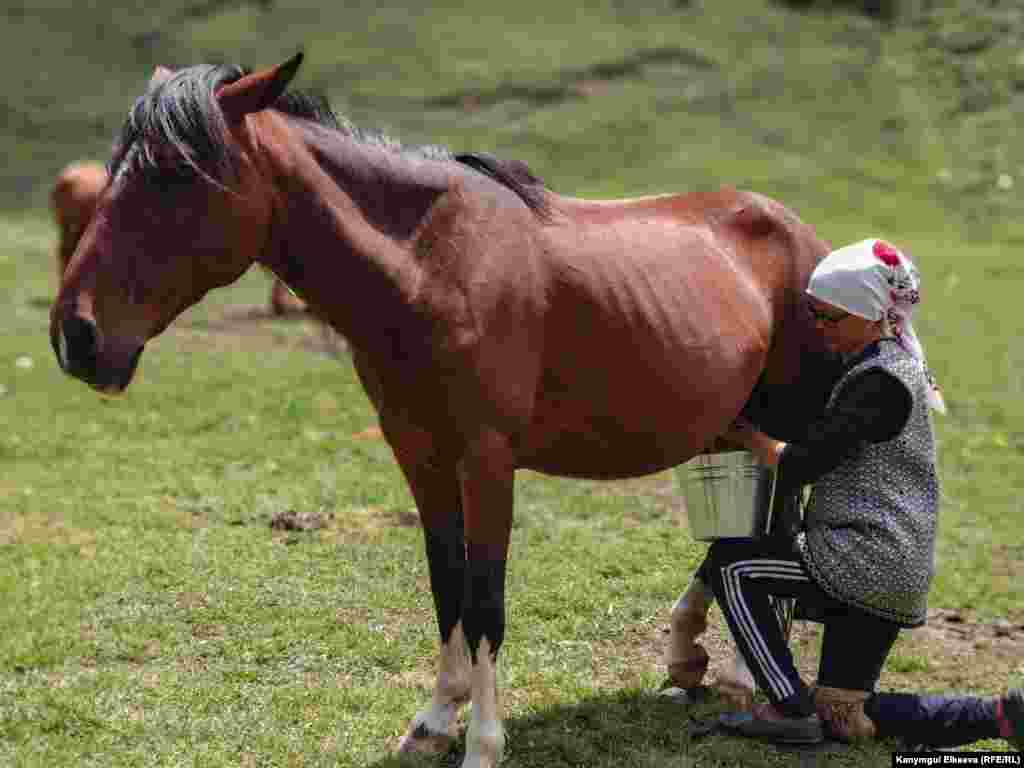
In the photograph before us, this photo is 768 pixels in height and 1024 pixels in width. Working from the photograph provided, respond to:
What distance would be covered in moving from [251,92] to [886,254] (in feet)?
6.36

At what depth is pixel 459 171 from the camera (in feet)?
12.4

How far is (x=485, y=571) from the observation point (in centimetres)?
368

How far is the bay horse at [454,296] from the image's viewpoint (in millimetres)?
3248

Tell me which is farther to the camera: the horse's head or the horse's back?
the horse's back

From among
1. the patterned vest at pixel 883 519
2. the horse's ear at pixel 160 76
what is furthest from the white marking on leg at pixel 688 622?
the horse's ear at pixel 160 76

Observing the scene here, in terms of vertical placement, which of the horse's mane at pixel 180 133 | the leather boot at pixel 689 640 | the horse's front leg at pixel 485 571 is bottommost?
the leather boot at pixel 689 640

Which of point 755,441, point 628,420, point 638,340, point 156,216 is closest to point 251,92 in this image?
point 156,216

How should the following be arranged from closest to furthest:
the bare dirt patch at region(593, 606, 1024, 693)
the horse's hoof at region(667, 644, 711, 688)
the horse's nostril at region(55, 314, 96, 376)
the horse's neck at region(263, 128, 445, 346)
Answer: the horse's nostril at region(55, 314, 96, 376) < the horse's neck at region(263, 128, 445, 346) < the horse's hoof at region(667, 644, 711, 688) < the bare dirt patch at region(593, 606, 1024, 693)

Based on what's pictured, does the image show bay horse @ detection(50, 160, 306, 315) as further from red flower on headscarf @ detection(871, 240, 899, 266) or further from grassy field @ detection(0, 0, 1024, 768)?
red flower on headscarf @ detection(871, 240, 899, 266)

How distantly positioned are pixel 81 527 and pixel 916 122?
2496 centimetres

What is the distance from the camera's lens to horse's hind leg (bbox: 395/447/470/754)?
4008mm

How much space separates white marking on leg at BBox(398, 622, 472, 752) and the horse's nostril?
151cm

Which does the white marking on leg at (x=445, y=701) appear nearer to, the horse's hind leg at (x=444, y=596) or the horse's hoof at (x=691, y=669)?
the horse's hind leg at (x=444, y=596)

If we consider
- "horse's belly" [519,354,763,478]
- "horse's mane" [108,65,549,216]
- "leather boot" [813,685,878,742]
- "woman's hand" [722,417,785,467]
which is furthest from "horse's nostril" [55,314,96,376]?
"leather boot" [813,685,878,742]
